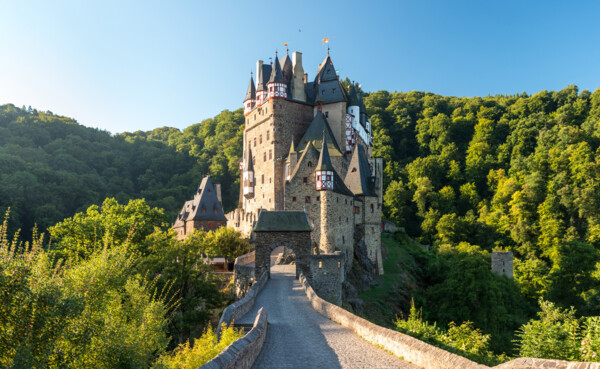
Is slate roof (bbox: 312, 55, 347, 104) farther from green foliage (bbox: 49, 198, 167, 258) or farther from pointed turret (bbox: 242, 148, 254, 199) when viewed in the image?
green foliage (bbox: 49, 198, 167, 258)

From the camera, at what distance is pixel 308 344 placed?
13203 mm

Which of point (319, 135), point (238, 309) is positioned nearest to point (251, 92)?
point (319, 135)

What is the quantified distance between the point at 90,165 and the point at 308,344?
7430 centimetres

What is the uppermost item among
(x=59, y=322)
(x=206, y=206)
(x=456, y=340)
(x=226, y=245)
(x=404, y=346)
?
(x=206, y=206)

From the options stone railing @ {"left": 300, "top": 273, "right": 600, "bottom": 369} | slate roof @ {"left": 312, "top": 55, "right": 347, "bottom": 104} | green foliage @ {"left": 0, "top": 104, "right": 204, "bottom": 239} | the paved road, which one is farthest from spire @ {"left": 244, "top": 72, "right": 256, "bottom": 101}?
stone railing @ {"left": 300, "top": 273, "right": 600, "bottom": 369}

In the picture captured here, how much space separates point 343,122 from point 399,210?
88.4 ft

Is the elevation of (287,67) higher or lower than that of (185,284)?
higher

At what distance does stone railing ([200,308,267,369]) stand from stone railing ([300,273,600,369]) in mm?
3174

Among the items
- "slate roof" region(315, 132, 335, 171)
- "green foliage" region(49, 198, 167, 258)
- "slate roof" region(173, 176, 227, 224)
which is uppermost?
"slate roof" region(315, 132, 335, 171)

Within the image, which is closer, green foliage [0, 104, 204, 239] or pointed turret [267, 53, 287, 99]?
pointed turret [267, 53, 287, 99]

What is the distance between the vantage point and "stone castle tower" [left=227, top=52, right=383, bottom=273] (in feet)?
126

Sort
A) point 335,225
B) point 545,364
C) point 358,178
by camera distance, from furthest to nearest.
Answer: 1. point 358,178
2. point 335,225
3. point 545,364

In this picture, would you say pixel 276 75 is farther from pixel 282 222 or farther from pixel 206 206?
pixel 282 222

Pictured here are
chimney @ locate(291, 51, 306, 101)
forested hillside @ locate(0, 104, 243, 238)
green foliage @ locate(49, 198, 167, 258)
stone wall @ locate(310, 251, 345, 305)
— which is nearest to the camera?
stone wall @ locate(310, 251, 345, 305)
